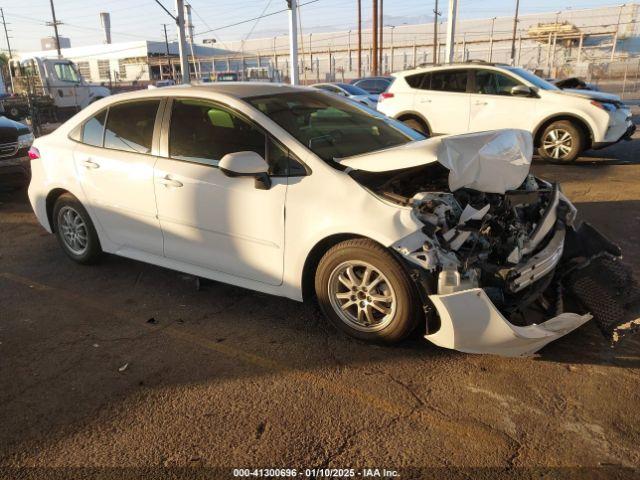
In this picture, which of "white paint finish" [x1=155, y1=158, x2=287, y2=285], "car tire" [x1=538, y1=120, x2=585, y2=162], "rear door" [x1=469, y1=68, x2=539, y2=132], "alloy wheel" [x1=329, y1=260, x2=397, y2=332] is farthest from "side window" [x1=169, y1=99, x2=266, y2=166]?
"car tire" [x1=538, y1=120, x2=585, y2=162]

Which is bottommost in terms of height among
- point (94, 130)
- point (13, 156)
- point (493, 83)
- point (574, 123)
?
point (13, 156)

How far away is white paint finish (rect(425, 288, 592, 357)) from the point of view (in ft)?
9.71

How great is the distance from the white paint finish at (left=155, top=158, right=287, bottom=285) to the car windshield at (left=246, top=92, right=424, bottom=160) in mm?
452

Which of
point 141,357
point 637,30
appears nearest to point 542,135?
point 141,357

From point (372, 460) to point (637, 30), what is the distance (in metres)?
63.8

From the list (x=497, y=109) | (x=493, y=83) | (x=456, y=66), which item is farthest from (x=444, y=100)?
(x=497, y=109)

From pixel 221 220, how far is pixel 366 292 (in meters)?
1.22

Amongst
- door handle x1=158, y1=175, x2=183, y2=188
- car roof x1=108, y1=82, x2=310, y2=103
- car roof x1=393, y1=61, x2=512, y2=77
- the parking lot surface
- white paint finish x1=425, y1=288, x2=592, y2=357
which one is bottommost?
the parking lot surface

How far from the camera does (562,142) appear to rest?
9.69 m

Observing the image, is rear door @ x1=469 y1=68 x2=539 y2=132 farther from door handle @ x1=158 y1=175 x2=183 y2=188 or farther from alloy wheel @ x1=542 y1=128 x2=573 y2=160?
door handle @ x1=158 y1=175 x2=183 y2=188

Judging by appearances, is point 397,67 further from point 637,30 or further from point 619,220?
point 619,220

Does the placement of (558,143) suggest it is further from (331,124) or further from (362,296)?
(362,296)

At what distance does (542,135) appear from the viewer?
32.3 feet

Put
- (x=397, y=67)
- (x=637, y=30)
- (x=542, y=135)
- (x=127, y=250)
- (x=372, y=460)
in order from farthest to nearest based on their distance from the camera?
(x=397, y=67) < (x=637, y=30) < (x=542, y=135) < (x=127, y=250) < (x=372, y=460)
